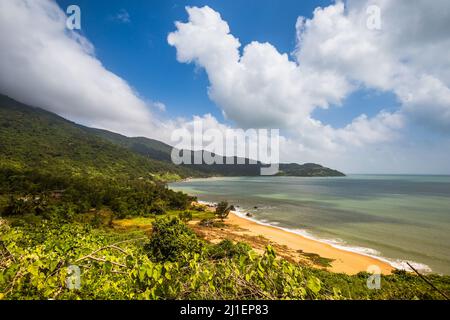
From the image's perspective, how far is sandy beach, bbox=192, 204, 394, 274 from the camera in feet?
72.2

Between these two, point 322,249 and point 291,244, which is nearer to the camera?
point 322,249

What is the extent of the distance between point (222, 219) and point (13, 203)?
3610 centimetres

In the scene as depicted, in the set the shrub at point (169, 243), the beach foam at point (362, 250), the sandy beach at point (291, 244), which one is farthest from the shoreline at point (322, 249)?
the shrub at point (169, 243)

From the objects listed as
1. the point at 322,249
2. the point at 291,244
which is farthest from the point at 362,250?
the point at 291,244

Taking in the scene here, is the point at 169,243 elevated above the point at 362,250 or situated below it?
above

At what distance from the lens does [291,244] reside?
1132 inches

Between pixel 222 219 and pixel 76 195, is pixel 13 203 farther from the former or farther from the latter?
pixel 222 219

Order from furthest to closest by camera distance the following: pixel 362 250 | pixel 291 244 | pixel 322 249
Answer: pixel 291 244, pixel 322 249, pixel 362 250

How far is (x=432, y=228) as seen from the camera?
35.4 metres

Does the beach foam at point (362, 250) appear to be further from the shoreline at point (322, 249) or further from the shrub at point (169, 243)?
the shrub at point (169, 243)

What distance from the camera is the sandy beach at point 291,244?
22016 mm

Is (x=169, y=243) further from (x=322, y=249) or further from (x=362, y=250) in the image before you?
(x=362, y=250)

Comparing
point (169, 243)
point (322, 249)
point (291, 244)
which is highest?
point (169, 243)

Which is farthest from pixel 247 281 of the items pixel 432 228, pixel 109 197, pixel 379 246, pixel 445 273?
pixel 109 197
